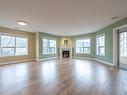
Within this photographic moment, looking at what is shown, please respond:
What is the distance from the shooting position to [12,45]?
7.27 m

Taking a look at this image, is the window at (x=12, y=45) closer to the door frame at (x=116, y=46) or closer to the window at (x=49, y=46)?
the window at (x=49, y=46)

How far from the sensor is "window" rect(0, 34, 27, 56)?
21.9ft

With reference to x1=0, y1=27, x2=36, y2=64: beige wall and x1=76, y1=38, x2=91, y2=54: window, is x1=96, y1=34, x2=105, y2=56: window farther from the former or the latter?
x1=0, y1=27, x2=36, y2=64: beige wall

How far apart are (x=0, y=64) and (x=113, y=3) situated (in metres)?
6.68

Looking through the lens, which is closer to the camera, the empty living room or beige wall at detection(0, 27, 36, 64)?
the empty living room

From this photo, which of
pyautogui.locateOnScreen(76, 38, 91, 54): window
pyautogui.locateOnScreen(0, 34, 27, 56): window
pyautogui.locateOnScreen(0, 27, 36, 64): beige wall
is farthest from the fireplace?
pyautogui.locateOnScreen(0, 34, 27, 56): window

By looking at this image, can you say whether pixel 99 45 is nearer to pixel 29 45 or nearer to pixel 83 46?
pixel 83 46

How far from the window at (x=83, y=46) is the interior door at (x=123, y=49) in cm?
414

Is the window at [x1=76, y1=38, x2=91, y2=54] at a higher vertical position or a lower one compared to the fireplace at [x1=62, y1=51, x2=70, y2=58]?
higher

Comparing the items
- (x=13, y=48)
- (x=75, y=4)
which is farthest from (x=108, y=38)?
(x=13, y=48)

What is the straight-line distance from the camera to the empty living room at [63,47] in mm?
3037

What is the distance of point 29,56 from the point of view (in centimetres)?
841

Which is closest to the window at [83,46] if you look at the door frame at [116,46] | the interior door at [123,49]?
the door frame at [116,46]

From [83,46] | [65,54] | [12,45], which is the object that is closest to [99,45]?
[83,46]
